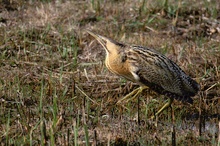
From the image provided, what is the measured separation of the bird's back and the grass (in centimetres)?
18

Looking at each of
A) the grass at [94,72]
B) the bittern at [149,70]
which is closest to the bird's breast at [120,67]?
the bittern at [149,70]

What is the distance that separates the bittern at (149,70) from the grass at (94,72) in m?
0.18

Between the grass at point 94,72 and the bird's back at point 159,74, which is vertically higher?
the bird's back at point 159,74

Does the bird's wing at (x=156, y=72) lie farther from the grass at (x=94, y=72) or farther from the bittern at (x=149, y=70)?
the grass at (x=94, y=72)

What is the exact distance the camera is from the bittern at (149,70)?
6039mm

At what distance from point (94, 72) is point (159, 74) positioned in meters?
1.27

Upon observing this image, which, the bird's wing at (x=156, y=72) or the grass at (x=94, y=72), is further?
the bird's wing at (x=156, y=72)

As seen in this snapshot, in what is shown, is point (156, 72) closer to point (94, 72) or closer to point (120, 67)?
A: point (120, 67)

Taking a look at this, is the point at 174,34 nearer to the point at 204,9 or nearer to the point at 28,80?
the point at 204,9

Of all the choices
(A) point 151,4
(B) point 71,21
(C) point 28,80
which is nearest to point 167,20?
(A) point 151,4

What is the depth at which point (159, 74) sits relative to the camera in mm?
6082

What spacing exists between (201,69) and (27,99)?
205 cm

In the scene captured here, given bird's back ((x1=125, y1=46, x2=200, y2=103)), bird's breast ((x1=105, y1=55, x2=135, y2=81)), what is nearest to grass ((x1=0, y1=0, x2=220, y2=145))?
bird's back ((x1=125, y1=46, x2=200, y2=103))

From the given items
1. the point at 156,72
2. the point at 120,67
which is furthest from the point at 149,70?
the point at 120,67
